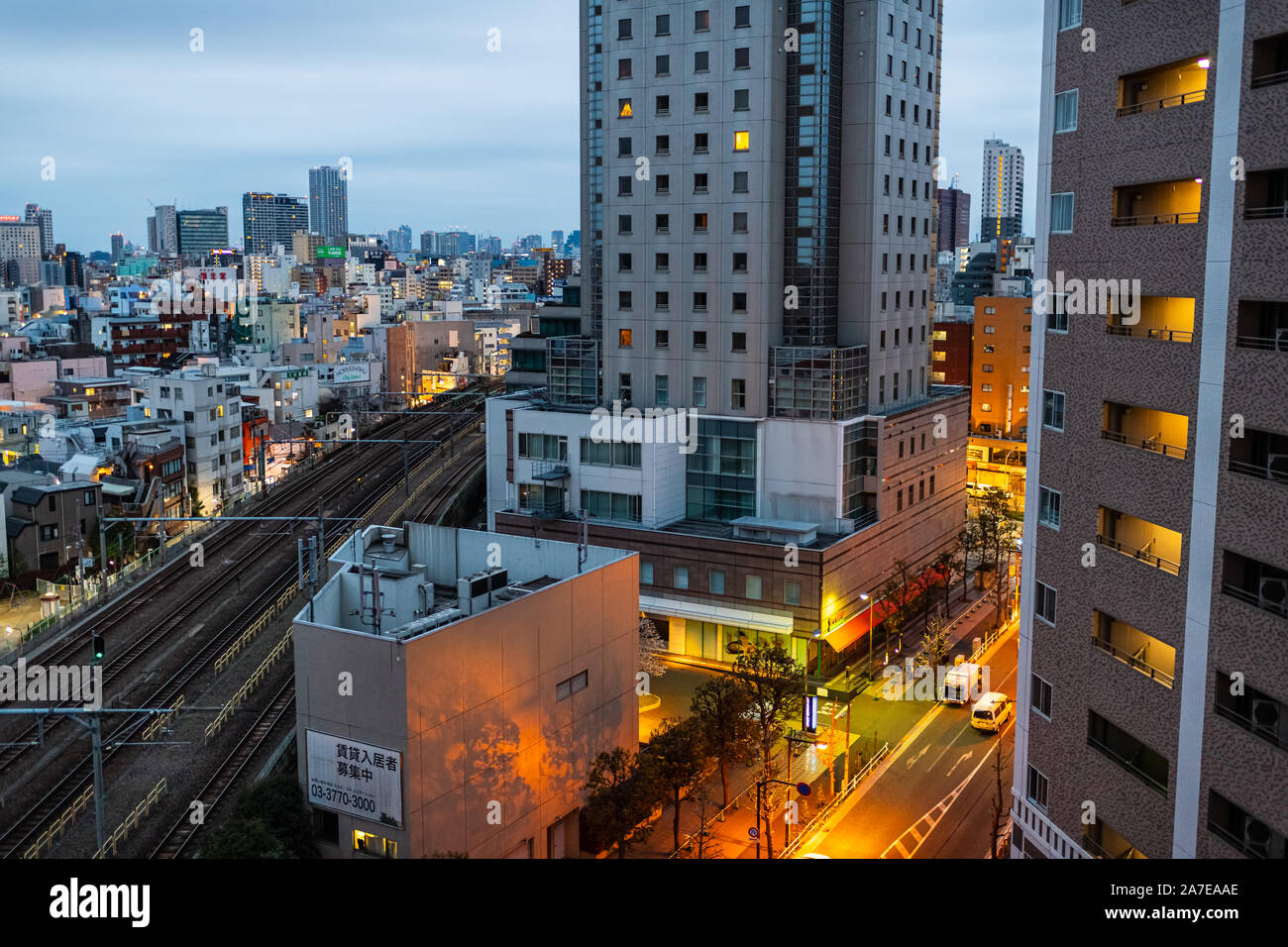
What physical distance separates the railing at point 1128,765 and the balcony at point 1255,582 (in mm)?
3835

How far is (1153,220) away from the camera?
18.7 metres

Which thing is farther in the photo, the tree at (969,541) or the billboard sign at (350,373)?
the billboard sign at (350,373)

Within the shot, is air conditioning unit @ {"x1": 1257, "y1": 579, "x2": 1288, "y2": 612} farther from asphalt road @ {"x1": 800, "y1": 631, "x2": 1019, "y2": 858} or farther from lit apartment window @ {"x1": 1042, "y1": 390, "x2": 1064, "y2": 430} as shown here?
asphalt road @ {"x1": 800, "y1": 631, "x2": 1019, "y2": 858}

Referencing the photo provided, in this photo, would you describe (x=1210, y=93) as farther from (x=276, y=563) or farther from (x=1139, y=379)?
(x=276, y=563)

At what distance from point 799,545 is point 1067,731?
2010cm

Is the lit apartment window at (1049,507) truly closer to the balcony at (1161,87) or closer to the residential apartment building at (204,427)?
the balcony at (1161,87)

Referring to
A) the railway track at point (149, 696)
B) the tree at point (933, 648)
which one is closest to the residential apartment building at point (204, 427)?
the railway track at point (149, 696)

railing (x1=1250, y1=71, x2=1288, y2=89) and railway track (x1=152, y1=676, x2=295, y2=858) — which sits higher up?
railing (x1=1250, y1=71, x2=1288, y2=89)

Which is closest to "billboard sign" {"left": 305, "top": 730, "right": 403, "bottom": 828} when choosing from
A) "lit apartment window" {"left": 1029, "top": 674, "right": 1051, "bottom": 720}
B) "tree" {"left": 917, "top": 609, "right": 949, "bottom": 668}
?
"lit apartment window" {"left": 1029, "top": 674, "right": 1051, "bottom": 720}

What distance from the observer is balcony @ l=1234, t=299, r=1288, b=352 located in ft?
49.3

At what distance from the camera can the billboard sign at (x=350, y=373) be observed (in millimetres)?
110188

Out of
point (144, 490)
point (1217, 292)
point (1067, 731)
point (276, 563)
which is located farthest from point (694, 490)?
point (144, 490)

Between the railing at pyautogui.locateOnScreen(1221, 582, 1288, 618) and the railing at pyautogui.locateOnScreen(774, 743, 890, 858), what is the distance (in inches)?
575
